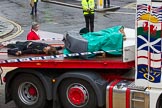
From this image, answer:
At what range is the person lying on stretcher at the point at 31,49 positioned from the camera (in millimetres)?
9570

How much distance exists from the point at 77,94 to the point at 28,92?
1226 mm

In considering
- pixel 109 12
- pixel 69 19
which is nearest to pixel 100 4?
pixel 109 12

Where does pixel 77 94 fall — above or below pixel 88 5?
below

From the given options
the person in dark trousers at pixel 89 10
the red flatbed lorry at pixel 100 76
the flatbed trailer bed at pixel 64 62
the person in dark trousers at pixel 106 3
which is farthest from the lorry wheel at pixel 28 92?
the person in dark trousers at pixel 106 3

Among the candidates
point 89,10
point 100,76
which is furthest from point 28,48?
point 89,10

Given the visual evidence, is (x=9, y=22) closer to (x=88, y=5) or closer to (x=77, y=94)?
(x=88, y=5)

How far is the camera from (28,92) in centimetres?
977

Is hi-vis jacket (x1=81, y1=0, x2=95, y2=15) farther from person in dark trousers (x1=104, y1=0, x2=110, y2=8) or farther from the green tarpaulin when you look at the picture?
the green tarpaulin

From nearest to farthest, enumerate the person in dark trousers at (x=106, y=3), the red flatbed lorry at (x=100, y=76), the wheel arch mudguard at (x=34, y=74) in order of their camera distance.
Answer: the red flatbed lorry at (x=100, y=76) → the wheel arch mudguard at (x=34, y=74) → the person in dark trousers at (x=106, y=3)

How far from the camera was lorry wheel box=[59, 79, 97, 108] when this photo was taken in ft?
29.6

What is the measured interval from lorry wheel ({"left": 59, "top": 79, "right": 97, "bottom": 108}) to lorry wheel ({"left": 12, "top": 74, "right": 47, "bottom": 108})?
1.48 feet

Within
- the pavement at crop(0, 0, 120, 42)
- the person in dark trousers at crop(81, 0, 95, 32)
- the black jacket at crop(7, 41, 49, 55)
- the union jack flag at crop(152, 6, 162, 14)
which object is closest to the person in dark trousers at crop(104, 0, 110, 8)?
the pavement at crop(0, 0, 120, 42)

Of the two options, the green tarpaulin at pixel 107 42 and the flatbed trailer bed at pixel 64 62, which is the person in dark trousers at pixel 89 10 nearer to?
the flatbed trailer bed at pixel 64 62

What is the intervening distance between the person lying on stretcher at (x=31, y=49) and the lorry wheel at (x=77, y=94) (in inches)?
31.0
